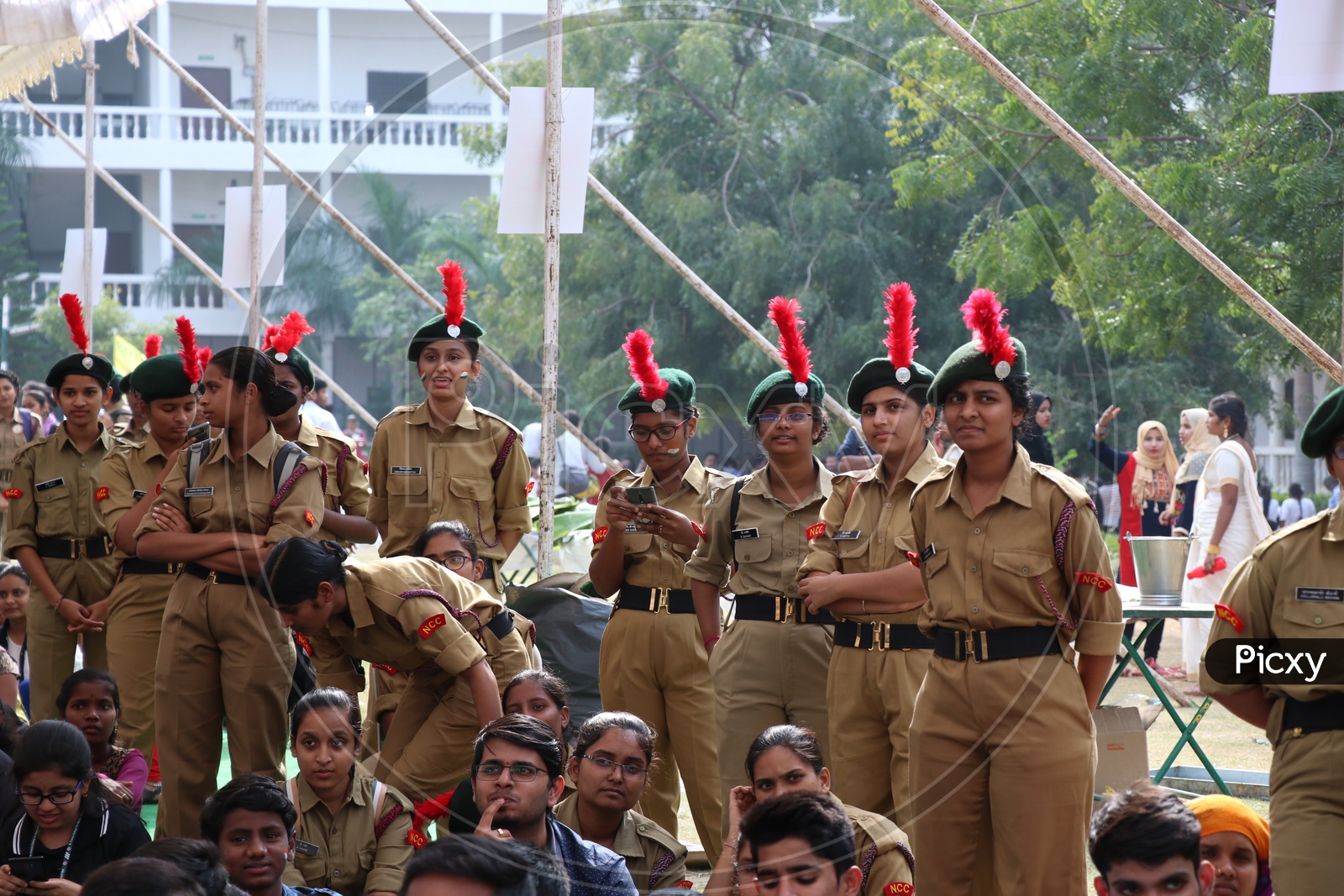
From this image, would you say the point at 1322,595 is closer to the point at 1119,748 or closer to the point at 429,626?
the point at 429,626

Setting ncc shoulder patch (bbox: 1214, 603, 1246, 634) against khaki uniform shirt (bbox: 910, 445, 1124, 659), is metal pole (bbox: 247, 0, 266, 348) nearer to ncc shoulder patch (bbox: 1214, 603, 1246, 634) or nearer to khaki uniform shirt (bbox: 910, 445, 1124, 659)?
khaki uniform shirt (bbox: 910, 445, 1124, 659)

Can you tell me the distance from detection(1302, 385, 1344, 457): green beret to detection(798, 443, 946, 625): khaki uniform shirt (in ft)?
3.08

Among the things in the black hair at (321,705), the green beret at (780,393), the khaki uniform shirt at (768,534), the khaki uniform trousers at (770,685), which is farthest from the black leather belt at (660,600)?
the green beret at (780,393)

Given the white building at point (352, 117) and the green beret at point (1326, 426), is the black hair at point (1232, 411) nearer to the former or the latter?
the green beret at point (1326, 426)

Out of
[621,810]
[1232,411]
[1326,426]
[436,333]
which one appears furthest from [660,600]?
[1232,411]

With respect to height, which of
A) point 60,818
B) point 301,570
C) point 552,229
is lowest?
point 60,818

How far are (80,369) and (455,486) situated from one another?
1.75 m

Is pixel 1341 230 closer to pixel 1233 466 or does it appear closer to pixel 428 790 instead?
pixel 1233 466

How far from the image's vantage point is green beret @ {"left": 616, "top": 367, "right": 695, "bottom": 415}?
281cm

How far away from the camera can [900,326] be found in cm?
256

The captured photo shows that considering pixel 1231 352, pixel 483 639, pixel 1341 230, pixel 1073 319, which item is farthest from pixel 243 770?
pixel 1341 230

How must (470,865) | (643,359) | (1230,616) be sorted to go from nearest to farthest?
(470,865)
(1230,616)
(643,359)

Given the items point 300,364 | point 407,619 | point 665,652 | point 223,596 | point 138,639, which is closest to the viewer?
point 407,619

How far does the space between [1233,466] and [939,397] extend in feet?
14.3
